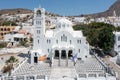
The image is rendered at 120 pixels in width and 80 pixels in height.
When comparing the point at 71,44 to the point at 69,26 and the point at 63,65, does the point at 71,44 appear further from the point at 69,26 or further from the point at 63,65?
the point at 63,65

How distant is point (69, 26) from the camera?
5319 centimetres

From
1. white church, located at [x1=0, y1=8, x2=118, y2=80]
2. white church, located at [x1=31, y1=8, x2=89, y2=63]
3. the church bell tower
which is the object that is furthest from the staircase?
the church bell tower

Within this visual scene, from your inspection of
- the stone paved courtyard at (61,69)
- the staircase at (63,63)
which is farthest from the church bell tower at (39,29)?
the staircase at (63,63)

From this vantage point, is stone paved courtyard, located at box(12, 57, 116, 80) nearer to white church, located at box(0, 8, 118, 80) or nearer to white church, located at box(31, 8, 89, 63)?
white church, located at box(0, 8, 118, 80)

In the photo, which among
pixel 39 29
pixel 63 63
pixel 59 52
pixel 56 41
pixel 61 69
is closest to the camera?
pixel 61 69

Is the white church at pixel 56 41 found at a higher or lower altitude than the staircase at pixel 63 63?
higher

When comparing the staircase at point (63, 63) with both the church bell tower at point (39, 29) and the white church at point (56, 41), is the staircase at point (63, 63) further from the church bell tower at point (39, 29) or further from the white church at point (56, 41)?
the church bell tower at point (39, 29)

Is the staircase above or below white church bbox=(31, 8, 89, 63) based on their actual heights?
below

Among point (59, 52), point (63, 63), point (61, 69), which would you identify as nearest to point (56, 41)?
point (59, 52)

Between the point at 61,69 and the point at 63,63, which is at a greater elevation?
the point at 63,63

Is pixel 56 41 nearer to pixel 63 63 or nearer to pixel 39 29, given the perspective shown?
pixel 39 29

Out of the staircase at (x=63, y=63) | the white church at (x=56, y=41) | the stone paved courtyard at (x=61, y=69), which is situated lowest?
the stone paved courtyard at (x=61, y=69)

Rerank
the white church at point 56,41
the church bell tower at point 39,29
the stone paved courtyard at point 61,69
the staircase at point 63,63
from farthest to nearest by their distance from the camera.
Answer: the church bell tower at point 39,29 → the white church at point 56,41 → the staircase at point 63,63 → the stone paved courtyard at point 61,69

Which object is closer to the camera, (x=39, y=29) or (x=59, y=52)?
(x=59, y=52)
